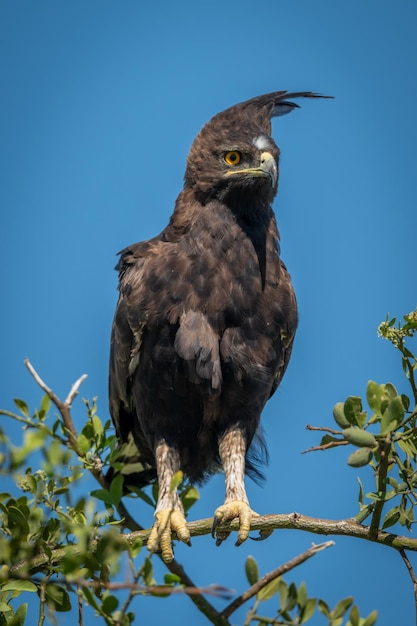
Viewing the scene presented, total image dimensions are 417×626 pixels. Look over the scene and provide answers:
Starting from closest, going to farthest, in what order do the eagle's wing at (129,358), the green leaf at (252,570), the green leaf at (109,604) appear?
1. the green leaf at (109,604)
2. the green leaf at (252,570)
3. the eagle's wing at (129,358)

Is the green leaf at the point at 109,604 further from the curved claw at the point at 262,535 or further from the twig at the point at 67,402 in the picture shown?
the curved claw at the point at 262,535

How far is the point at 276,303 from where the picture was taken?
6.27 meters

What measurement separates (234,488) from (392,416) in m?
2.12

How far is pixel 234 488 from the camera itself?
6.03 metres

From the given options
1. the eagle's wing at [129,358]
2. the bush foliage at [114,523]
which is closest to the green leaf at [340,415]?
the bush foliage at [114,523]

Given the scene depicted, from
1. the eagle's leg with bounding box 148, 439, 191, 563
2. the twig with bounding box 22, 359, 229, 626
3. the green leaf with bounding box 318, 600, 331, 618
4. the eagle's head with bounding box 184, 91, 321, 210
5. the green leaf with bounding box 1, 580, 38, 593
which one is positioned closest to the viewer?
the green leaf with bounding box 318, 600, 331, 618

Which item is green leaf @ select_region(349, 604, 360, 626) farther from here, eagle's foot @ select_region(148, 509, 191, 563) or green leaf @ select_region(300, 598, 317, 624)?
eagle's foot @ select_region(148, 509, 191, 563)

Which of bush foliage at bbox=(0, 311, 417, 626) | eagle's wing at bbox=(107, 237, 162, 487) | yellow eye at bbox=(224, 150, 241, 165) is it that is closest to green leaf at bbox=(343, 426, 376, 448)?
bush foliage at bbox=(0, 311, 417, 626)

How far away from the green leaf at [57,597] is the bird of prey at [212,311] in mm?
1443

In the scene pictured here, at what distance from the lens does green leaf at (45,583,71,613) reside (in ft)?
14.5

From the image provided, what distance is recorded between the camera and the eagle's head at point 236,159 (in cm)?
614

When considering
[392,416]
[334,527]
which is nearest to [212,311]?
[334,527]

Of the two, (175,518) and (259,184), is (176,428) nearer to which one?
(175,518)

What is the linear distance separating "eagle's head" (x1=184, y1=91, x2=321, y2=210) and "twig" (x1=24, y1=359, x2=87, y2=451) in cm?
221
